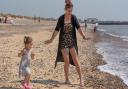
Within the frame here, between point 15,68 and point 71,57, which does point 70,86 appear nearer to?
point 71,57

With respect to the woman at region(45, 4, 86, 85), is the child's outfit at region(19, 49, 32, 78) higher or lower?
lower

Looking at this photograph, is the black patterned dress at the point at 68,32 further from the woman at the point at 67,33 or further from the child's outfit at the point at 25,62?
the child's outfit at the point at 25,62

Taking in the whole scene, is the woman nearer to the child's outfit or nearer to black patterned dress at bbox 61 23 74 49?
black patterned dress at bbox 61 23 74 49

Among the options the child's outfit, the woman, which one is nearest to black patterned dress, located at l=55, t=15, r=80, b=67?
the woman

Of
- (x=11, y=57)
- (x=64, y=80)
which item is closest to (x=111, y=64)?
(x=11, y=57)

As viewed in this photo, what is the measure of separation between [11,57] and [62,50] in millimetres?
5604

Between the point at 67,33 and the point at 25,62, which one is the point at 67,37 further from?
the point at 25,62

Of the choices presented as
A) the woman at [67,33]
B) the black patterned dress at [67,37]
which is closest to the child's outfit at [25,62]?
the woman at [67,33]

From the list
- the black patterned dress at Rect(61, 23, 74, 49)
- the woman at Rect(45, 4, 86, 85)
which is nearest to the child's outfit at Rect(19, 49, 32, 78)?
the woman at Rect(45, 4, 86, 85)

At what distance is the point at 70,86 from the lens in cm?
997

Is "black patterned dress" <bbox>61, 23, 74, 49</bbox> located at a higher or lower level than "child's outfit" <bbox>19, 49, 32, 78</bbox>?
higher

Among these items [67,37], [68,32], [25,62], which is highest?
[68,32]

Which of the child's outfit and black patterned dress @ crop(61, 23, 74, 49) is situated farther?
black patterned dress @ crop(61, 23, 74, 49)

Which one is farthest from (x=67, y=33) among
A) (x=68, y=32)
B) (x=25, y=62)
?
(x=25, y=62)
